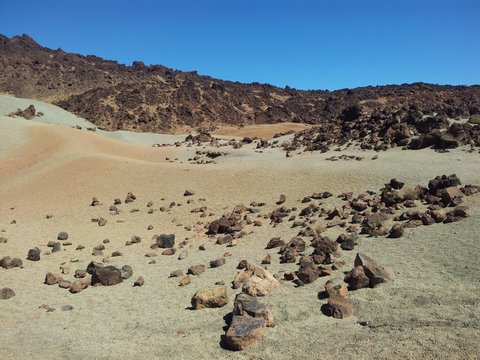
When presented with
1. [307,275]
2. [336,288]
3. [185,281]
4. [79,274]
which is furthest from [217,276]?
[79,274]

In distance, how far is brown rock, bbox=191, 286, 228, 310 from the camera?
263 inches

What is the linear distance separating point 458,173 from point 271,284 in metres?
8.89

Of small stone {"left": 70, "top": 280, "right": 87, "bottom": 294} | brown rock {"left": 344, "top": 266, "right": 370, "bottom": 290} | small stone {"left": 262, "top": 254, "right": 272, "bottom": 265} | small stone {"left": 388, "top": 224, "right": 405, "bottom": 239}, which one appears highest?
small stone {"left": 388, "top": 224, "right": 405, "bottom": 239}

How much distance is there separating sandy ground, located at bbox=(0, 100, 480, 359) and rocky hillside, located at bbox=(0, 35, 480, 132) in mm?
26031

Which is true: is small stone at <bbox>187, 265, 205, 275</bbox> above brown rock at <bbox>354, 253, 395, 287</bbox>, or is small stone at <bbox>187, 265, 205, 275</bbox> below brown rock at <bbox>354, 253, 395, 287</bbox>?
below

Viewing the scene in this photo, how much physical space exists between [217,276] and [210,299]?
4.50 feet

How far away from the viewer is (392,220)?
32.8ft

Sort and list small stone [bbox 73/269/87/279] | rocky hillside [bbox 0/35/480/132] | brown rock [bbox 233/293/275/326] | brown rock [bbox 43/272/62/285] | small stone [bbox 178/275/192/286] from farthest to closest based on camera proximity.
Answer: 1. rocky hillside [bbox 0/35/480/132]
2. small stone [bbox 73/269/87/279]
3. brown rock [bbox 43/272/62/285]
4. small stone [bbox 178/275/192/286]
5. brown rock [bbox 233/293/275/326]

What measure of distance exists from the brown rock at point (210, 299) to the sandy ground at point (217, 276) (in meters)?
0.15

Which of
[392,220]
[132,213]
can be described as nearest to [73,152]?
[132,213]

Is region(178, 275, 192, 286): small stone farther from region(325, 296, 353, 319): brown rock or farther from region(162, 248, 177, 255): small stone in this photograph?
region(325, 296, 353, 319): brown rock


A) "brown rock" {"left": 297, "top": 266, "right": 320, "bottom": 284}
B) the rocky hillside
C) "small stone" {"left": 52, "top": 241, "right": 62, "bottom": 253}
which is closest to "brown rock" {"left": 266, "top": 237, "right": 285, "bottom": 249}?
"brown rock" {"left": 297, "top": 266, "right": 320, "bottom": 284}

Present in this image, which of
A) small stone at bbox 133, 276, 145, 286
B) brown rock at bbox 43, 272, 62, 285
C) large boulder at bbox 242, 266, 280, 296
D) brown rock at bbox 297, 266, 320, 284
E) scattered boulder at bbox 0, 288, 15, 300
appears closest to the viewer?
large boulder at bbox 242, 266, 280, 296

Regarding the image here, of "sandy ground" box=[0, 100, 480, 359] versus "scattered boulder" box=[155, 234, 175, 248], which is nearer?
"sandy ground" box=[0, 100, 480, 359]
